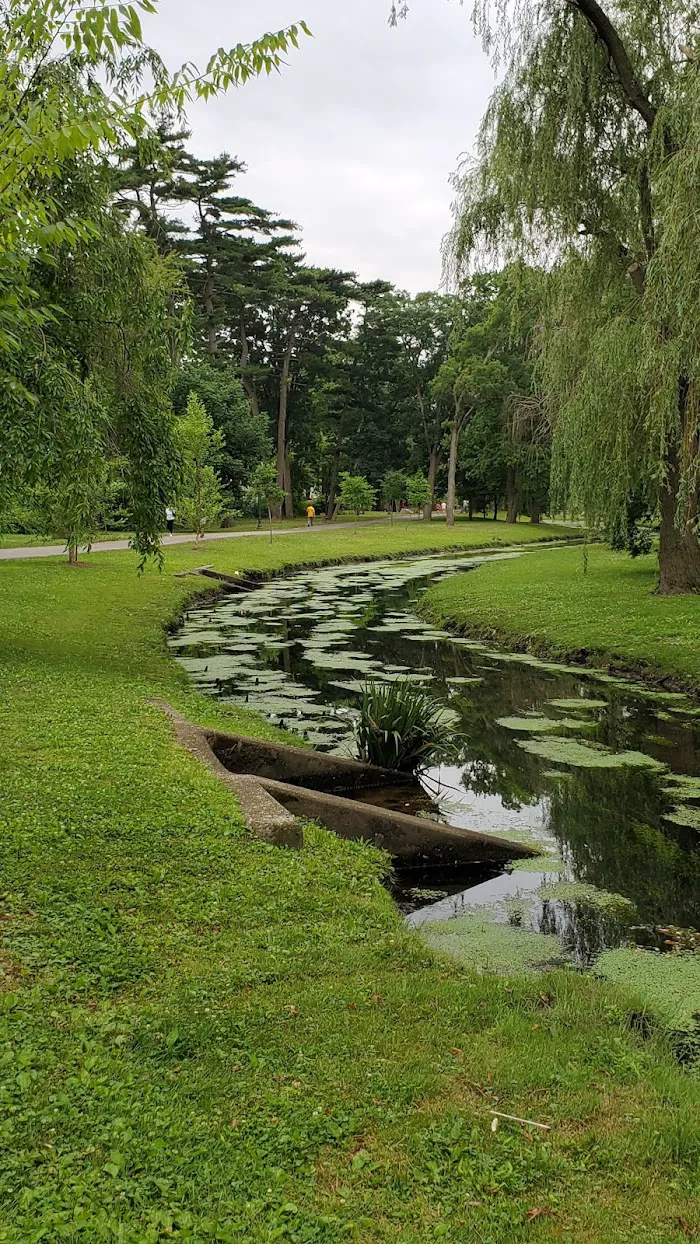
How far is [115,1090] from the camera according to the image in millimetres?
3299

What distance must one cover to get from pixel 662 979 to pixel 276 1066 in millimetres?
2548

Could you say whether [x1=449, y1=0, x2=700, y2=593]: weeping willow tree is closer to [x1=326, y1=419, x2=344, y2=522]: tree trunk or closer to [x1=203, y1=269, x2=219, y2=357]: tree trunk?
[x1=203, y1=269, x2=219, y2=357]: tree trunk

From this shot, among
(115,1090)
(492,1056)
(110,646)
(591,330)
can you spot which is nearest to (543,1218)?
(492,1056)

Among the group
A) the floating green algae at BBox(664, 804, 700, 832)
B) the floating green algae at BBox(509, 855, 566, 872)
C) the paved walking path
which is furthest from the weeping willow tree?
the paved walking path

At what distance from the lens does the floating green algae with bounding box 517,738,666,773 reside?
9.38 metres

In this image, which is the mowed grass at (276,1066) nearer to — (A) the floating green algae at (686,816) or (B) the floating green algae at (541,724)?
(A) the floating green algae at (686,816)

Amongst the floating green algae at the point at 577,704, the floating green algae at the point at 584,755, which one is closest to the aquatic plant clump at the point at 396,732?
the floating green algae at the point at 584,755

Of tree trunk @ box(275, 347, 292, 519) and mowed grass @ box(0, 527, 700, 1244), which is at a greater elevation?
tree trunk @ box(275, 347, 292, 519)

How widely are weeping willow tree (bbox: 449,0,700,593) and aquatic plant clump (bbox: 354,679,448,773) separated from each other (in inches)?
201

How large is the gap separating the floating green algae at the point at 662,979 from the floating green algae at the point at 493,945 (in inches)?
13.1

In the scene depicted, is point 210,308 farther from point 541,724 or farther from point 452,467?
point 541,724

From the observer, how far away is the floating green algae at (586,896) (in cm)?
617

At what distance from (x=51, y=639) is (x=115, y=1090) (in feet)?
38.6

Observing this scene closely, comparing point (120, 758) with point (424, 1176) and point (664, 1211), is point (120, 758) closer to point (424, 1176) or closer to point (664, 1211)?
point (424, 1176)
